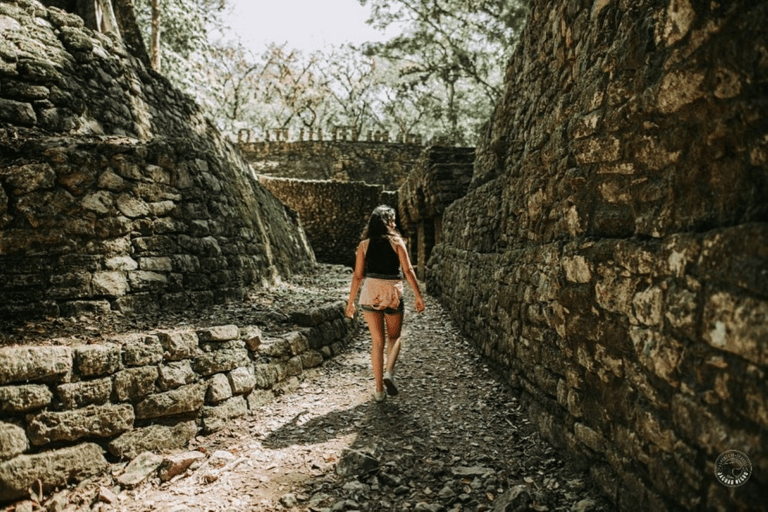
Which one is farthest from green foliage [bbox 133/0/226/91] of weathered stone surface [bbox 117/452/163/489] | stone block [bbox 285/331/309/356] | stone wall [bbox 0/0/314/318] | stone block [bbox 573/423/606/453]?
stone block [bbox 573/423/606/453]

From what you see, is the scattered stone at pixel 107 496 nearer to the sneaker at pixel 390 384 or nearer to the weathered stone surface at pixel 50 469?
the weathered stone surface at pixel 50 469

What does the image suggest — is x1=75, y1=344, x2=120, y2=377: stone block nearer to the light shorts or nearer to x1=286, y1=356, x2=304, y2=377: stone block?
x1=286, y1=356, x2=304, y2=377: stone block

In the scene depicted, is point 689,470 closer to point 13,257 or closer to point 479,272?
point 479,272

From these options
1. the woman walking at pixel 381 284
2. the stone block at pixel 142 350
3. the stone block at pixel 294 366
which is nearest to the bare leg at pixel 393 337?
the woman walking at pixel 381 284

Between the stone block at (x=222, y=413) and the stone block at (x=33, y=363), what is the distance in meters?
1.10

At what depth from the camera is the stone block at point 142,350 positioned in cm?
323

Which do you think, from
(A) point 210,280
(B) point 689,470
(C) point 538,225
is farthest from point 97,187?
(B) point 689,470

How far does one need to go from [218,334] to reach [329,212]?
42.9 ft

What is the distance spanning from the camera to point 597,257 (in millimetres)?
2387

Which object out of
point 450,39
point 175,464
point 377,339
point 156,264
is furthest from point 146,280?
point 450,39

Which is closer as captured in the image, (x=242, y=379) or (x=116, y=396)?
(x=116, y=396)

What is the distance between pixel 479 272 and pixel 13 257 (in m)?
5.08

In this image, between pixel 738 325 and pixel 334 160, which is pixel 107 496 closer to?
pixel 738 325

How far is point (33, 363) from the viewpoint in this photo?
2.82m
